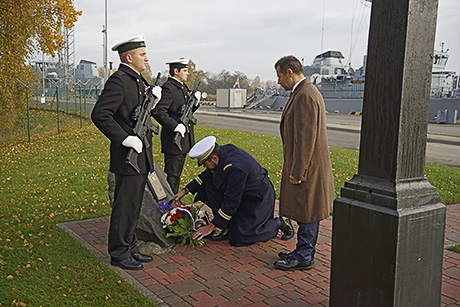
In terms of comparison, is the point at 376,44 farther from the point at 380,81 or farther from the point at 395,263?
the point at 395,263

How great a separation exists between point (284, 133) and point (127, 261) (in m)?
2.00

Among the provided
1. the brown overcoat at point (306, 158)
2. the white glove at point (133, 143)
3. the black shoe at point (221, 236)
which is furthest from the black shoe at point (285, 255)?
the white glove at point (133, 143)

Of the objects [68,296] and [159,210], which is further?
[159,210]

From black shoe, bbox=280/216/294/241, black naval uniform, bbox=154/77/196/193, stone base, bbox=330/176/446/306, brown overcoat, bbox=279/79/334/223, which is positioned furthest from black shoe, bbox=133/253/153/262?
stone base, bbox=330/176/446/306

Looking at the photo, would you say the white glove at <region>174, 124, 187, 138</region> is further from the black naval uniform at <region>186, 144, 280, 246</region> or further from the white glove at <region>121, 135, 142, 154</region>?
the white glove at <region>121, 135, 142, 154</region>

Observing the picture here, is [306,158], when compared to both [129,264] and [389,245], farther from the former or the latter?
[129,264]

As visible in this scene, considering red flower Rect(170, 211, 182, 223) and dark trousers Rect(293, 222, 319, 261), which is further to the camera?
red flower Rect(170, 211, 182, 223)

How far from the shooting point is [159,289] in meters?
4.09

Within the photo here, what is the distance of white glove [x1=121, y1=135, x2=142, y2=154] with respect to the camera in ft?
14.1

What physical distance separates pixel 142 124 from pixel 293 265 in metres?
2.03

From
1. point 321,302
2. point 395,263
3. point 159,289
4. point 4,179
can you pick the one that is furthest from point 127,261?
point 4,179

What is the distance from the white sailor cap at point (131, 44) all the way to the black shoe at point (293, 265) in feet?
8.40

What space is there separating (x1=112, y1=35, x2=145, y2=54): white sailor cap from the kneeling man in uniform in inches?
48.4

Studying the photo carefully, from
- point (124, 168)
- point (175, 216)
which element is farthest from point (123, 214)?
point (175, 216)
